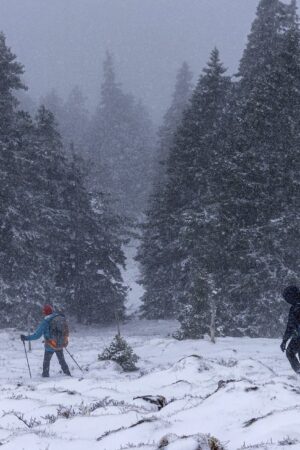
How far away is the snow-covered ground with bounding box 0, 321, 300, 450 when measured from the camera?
17.6 feet

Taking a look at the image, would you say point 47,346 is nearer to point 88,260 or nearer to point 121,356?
point 121,356

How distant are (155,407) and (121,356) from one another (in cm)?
637


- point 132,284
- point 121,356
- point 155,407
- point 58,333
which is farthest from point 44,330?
point 132,284

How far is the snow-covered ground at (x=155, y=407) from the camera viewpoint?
536cm

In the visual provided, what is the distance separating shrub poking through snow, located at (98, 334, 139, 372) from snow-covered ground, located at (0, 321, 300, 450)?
0.96ft

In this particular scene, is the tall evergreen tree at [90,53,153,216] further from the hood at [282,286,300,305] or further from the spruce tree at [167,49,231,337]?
the hood at [282,286,300,305]

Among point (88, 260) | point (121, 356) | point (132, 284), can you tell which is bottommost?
point (121, 356)

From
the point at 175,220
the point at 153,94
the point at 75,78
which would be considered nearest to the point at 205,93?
the point at 175,220

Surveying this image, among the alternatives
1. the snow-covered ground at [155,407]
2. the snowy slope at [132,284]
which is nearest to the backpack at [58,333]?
the snow-covered ground at [155,407]

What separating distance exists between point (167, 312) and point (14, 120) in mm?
12997

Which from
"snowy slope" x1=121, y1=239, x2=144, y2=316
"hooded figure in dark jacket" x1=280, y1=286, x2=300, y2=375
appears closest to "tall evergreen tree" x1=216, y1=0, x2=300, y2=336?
"hooded figure in dark jacket" x1=280, y1=286, x2=300, y2=375

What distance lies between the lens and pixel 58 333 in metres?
13.6

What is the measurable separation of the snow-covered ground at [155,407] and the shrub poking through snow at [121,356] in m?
0.29

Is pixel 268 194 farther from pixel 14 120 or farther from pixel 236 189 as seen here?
pixel 14 120
